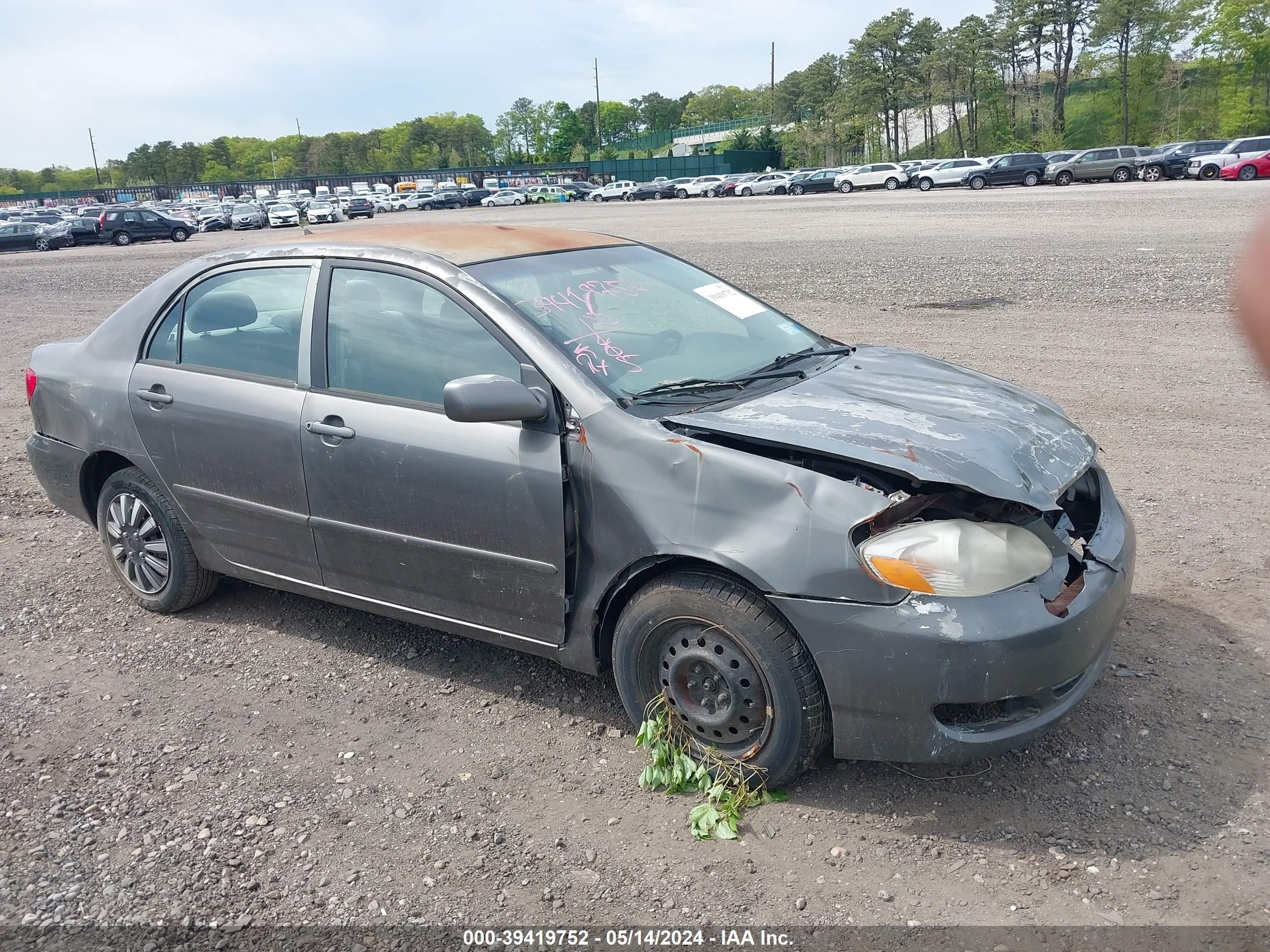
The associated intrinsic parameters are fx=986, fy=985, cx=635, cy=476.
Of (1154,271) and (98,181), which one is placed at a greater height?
(98,181)

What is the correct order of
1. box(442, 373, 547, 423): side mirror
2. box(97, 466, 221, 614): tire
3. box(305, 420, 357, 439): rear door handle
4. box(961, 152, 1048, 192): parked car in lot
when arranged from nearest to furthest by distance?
box(442, 373, 547, 423): side mirror
box(305, 420, 357, 439): rear door handle
box(97, 466, 221, 614): tire
box(961, 152, 1048, 192): parked car in lot

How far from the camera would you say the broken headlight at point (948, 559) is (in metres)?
2.80

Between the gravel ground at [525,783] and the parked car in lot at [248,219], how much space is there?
5147cm

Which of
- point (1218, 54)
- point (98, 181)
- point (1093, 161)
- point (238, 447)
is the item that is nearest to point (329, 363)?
point (238, 447)

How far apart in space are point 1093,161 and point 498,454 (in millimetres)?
45628

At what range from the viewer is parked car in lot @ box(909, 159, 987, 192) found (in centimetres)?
4891

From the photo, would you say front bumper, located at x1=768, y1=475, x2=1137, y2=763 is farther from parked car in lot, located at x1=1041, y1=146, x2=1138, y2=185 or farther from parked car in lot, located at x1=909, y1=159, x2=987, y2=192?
parked car in lot, located at x1=909, y1=159, x2=987, y2=192

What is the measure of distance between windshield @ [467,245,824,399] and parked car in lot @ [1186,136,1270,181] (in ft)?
134

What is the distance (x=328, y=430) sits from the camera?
3.82 meters

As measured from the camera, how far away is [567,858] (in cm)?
298

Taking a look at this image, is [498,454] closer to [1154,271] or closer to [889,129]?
[1154,271]

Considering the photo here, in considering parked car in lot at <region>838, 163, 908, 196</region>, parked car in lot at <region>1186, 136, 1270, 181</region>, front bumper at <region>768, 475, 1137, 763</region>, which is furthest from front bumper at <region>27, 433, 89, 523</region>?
parked car in lot at <region>838, 163, 908, 196</region>

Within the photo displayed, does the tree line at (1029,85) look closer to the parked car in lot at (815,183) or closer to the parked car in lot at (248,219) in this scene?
the parked car in lot at (815,183)

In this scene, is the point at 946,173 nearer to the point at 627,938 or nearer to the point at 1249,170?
the point at 1249,170
